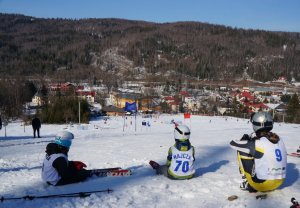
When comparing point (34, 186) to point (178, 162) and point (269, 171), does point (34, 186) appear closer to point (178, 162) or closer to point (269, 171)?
point (178, 162)

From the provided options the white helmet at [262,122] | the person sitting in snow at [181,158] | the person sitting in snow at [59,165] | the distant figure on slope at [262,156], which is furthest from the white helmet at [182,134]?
the person sitting in snow at [59,165]

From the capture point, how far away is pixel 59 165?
24.6 feet

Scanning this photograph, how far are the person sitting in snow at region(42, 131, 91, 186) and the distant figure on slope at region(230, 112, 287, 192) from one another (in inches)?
134

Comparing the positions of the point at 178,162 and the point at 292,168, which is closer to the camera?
the point at 178,162

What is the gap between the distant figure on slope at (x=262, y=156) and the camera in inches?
251

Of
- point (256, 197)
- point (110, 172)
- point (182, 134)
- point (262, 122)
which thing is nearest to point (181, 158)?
point (182, 134)

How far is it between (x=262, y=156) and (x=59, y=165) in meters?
3.92

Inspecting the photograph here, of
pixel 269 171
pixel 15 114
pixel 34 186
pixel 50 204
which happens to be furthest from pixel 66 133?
pixel 15 114

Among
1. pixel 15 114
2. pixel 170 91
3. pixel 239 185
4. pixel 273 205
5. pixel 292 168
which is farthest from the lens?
Answer: pixel 170 91

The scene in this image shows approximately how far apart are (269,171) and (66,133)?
4.06 meters

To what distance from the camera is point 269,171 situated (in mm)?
6379

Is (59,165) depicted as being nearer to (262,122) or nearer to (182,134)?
(182,134)

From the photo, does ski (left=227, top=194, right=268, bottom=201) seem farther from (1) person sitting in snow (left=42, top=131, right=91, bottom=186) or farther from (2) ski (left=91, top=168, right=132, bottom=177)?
(1) person sitting in snow (left=42, top=131, right=91, bottom=186)

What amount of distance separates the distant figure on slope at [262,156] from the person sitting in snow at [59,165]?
3.40 meters
